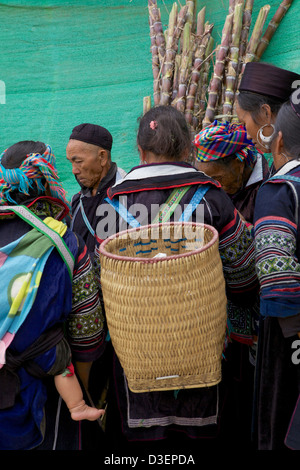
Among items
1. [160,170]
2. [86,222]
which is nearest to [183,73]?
[86,222]

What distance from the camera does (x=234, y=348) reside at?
95.7 inches

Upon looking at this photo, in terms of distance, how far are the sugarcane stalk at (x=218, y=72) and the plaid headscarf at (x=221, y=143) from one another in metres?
1.18

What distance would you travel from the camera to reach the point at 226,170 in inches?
97.3

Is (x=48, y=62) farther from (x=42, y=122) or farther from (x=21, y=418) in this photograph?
(x=21, y=418)

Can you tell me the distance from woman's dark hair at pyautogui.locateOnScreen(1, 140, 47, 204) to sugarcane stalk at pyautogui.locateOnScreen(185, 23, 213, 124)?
6.75 feet

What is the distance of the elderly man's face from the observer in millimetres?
2867

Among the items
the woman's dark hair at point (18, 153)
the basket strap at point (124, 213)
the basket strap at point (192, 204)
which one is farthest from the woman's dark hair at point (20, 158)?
the basket strap at point (192, 204)

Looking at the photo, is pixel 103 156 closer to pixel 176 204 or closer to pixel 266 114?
pixel 266 114

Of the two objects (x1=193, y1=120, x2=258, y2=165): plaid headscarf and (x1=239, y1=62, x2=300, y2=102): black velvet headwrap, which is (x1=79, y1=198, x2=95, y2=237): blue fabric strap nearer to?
(x1=193, y1=120, x2=258, y2=165): plaid headscarf

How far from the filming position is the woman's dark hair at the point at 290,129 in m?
1.71

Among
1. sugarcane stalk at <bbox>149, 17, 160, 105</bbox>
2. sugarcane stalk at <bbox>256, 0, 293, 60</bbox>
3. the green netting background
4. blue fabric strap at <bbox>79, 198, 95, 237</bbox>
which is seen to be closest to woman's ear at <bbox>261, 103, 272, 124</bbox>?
blue fabric strap at <bbox>79, 198, 95, 237</bbox>

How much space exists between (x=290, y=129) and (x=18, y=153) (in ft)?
3.47

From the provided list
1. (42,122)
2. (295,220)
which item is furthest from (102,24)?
(295,220)
